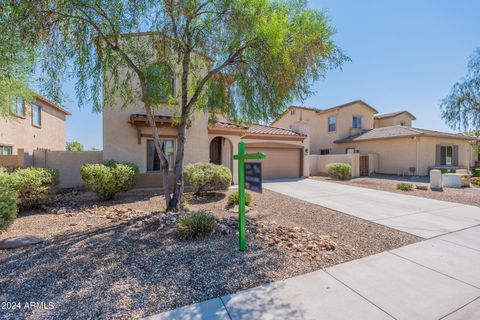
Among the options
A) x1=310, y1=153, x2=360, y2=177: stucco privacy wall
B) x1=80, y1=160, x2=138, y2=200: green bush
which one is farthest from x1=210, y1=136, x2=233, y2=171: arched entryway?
x1=310, y1=153, x2=360, y2=177: stucco privacy wall

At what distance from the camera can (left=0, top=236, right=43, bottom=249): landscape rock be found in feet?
14.6

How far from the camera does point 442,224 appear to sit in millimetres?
6254

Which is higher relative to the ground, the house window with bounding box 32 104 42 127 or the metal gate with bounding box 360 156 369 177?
the house window with bounding box 32 104 42 127

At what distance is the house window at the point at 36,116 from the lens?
620 inches

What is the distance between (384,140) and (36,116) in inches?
1074

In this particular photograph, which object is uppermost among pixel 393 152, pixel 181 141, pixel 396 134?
pixel 396 134

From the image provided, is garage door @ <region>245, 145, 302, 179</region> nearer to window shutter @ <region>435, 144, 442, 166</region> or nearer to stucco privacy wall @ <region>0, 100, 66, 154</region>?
window shutter @ <region>435, 144, 442, 166</region>

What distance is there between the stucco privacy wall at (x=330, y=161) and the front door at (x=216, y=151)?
935 centimetres

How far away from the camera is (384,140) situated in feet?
67.9

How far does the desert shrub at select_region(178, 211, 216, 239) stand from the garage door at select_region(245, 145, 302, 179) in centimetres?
1115

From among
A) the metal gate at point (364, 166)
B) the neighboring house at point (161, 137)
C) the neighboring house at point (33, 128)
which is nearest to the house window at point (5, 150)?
the neighboring house at point (33, 128)

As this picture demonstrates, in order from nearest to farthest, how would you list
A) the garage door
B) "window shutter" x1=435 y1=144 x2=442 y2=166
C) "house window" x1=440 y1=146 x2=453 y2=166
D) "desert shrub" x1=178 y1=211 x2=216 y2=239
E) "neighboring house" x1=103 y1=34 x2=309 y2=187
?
"desert shrub" x1=178 y1=211 x2=216 y2=239, "neighboring house" x1=103 y1=34 x2=309 y2=187, the garage door, "window shutter" x1=435 y1=144 x2=442 y2=166, "house window" x1=440 y1=146 x2=453 y2=166

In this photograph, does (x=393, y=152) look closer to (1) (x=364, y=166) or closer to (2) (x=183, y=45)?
(1) (x=364, y=166)

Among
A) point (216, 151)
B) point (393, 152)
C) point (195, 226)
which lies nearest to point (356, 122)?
point (393, 152)
